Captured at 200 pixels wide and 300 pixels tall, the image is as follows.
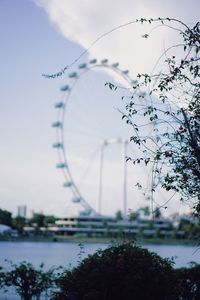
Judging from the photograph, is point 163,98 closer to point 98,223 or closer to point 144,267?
point 144,267

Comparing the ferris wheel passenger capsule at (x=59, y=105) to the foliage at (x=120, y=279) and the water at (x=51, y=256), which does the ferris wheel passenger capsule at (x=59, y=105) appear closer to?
the water at (x=51, y=256)

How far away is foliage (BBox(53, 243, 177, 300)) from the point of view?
5570 mm

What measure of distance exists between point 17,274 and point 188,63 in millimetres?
4364

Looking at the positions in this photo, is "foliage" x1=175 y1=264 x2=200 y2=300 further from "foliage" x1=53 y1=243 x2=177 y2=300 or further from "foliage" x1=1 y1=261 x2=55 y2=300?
"foliage" x1=1 y1=261 x2=55 y2=300

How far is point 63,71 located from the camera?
5.33 m

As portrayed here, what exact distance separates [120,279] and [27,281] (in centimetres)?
252

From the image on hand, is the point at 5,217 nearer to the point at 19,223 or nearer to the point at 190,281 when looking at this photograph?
the point at 19,223

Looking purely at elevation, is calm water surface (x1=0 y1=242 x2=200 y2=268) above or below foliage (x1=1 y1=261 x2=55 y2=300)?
below

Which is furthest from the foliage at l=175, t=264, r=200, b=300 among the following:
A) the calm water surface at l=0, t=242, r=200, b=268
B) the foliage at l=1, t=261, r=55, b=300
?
the calm water surface at l=0, t=242, r=200, b=268

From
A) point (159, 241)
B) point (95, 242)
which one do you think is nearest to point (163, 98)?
point (95, 242)

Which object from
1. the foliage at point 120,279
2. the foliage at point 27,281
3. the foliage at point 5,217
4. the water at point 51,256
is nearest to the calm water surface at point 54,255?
the water at point 51,256

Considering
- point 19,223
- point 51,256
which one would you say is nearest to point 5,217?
point 19,223

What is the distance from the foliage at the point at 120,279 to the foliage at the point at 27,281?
194 centimetres

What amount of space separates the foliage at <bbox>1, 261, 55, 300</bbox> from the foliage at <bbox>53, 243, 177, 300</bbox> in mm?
1940
